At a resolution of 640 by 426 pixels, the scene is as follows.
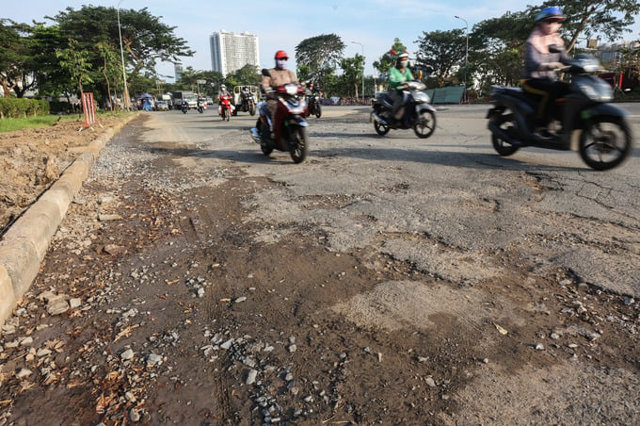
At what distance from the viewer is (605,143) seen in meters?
4.73

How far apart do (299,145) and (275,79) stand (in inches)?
46.6

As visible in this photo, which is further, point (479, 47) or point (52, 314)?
point (479, 47)

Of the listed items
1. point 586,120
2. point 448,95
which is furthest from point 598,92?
point 448,95

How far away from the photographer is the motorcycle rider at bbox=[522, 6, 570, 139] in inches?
198

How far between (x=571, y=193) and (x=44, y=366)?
4272mm

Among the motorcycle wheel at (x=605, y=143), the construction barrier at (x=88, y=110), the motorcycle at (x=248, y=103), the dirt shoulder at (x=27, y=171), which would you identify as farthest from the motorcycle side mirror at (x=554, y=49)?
the motorcycle at (x=248, y=103)

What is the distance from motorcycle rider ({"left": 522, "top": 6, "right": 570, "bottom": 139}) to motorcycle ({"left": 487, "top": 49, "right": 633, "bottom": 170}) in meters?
0.08

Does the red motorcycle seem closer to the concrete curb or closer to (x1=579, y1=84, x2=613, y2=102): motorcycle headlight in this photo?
the concrete curb

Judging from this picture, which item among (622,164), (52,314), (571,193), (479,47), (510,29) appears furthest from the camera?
(479,47)

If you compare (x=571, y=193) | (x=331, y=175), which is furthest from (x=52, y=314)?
(x=571, y=193)

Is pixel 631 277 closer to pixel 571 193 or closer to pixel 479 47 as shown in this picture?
pixel 571 193

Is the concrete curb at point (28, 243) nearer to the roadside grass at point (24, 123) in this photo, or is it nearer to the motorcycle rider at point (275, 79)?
the motorcycle rider at point (275, 79)

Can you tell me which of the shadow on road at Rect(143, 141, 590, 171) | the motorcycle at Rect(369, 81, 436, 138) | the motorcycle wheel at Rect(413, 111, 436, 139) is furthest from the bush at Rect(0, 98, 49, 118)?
the motorcycle wheel at Rect(413, 111, 436, 139)

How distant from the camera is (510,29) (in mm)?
44906
